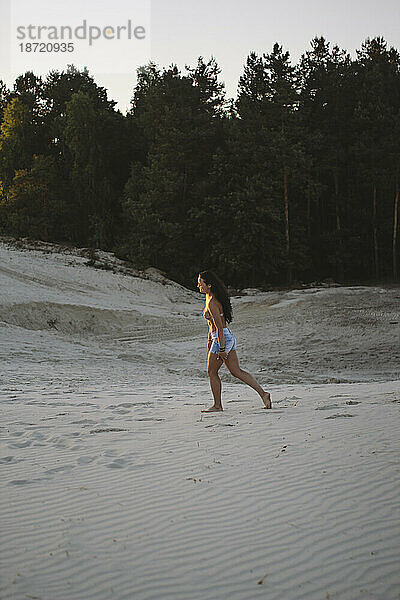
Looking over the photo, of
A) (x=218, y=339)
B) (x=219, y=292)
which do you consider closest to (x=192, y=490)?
(x=218, y=339)

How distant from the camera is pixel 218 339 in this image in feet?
26.3

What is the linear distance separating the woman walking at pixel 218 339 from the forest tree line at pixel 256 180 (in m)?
28.9

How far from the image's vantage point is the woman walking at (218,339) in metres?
8.03

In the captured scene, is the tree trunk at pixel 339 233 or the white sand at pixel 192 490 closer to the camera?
the white sand at pixel 192 490

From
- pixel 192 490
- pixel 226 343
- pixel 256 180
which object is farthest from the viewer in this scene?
pixel 256 180

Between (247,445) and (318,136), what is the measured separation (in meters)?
34.8

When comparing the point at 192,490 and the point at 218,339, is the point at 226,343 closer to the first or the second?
the point at 218,339

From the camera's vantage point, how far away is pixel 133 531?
4.31 meters

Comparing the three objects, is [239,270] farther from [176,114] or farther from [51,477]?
[51,477]

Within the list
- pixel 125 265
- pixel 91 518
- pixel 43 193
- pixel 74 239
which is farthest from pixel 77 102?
pixel 91 518

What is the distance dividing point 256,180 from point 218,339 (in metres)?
30.4

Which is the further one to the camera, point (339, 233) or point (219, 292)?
point (339, 233)

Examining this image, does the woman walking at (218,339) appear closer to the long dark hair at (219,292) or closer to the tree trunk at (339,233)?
the long dark hair at (219,292)

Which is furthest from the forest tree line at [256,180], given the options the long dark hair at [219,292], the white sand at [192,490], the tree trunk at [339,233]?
the long dark hair at [219,292]
